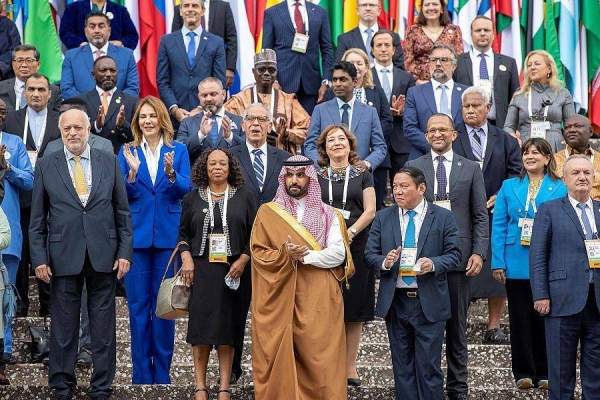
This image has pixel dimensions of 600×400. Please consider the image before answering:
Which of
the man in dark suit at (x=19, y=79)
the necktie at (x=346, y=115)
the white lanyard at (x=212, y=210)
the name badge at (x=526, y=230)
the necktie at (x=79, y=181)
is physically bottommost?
the name badge at (x=526, y=230)

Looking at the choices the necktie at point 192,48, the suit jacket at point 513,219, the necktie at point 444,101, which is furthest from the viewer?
the necktie at point 192,48

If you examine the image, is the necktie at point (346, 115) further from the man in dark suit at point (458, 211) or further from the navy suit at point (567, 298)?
the navy suit at point (567, 298)

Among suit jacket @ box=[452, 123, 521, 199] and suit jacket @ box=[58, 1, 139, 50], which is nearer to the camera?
suit jacket @ box=[452, 123, 521, 199]

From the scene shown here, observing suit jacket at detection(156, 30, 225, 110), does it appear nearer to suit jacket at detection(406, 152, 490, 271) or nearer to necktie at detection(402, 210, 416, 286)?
suit jacket at detection(406, 152, 490, 271)

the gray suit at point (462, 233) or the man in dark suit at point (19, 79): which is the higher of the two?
the man in dark suit at point (19, 79)

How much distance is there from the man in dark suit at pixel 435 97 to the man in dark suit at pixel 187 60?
204 cm

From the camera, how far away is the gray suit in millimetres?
9109

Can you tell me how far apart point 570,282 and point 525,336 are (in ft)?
2.66

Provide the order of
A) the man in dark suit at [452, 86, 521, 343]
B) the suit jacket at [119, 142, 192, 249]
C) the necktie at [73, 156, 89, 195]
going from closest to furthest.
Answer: the necktie at [73, 156, 89, 195]
the suit jacket at [119, 142, 192, 249]
the man in dark suit at [452, 86, 521, 343]

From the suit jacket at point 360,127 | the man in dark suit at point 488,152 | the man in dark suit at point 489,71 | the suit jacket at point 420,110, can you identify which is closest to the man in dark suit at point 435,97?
the suit jacket at point 420,110

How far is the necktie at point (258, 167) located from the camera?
9.85 m

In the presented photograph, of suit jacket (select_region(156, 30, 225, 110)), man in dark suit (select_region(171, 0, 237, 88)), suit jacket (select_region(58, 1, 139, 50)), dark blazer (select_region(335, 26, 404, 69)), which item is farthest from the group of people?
man in dark suit (select_region(171, 0, 237, 88))

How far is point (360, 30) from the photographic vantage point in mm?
12633

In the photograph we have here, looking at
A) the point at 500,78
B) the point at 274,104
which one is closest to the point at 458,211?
the point at 274,104
